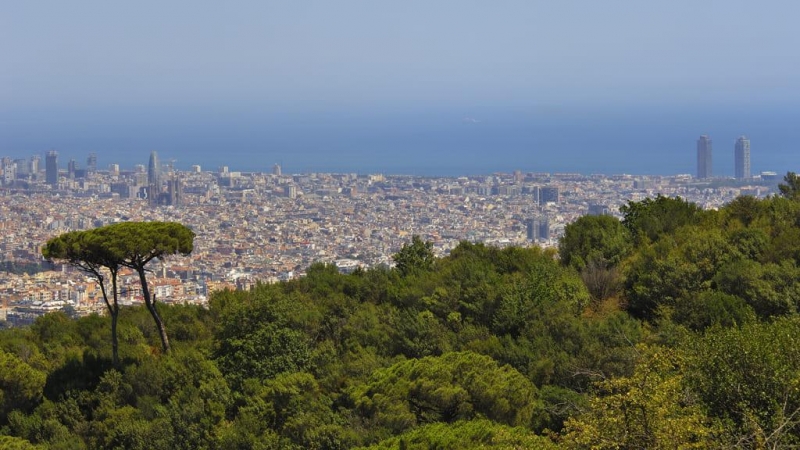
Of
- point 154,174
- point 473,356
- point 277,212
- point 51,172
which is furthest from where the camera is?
point 154,174

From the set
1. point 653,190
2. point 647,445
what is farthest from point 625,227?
point 653,190

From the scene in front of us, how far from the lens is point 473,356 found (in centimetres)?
945

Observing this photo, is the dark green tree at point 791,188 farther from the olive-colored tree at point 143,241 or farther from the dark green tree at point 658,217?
the olive-colored tree at point 143,241

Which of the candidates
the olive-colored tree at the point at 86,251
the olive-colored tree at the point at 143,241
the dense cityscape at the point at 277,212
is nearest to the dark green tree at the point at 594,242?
the olive-colored tree at the point at 143,241

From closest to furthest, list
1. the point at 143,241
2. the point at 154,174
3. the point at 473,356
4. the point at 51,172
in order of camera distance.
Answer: the point at 473,356, the point at 143,241, the point at 51,172, the point at 154,174

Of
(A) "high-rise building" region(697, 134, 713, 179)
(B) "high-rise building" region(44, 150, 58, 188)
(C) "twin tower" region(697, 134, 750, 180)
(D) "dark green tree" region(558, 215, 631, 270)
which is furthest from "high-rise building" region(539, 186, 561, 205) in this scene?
(D) "dark green tree" region(558, 215, 631, 270)

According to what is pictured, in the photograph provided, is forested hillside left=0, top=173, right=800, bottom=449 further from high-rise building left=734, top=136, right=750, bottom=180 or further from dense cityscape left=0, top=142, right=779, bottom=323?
high-rise building left=734, top=136, right=750, bottom=180

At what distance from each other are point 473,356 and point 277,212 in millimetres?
40660

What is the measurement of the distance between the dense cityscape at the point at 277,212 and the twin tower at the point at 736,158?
0.29ft

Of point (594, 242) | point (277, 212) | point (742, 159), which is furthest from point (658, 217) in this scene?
point (742, 159)

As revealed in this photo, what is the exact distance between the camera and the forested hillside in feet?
24.0

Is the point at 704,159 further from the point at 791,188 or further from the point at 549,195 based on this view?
the point at 791,188

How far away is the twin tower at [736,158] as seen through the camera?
54.0 meters

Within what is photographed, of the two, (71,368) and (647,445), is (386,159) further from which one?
(647,445)
